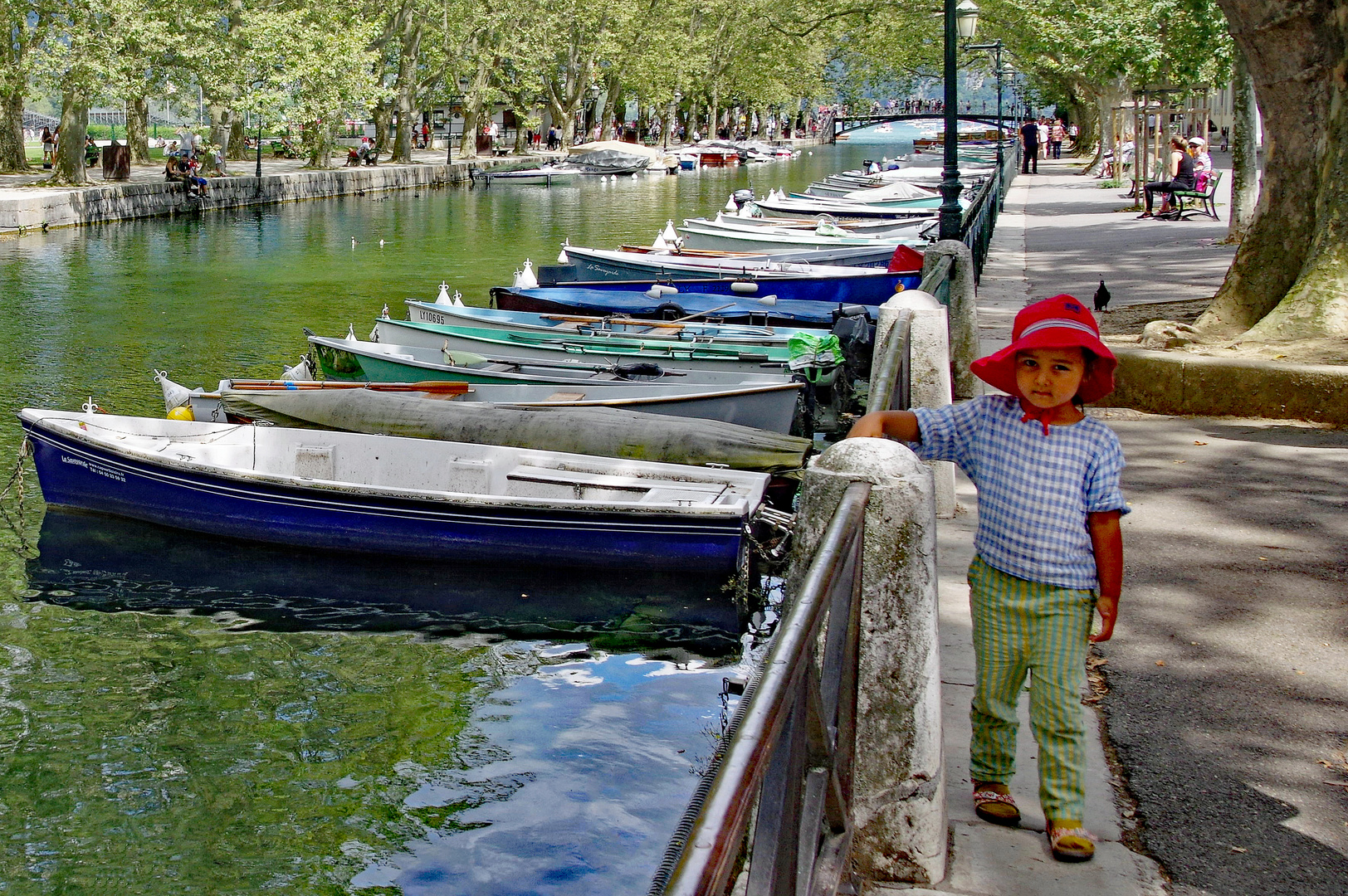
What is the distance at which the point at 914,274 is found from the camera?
712 inches

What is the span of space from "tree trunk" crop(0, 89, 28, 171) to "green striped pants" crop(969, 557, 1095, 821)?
45602 millimetres

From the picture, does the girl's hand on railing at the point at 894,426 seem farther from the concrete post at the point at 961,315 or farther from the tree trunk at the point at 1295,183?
the tree trunk at the point at 1295,183

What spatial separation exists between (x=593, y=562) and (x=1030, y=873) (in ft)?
20.6

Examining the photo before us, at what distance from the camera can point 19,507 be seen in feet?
39.6

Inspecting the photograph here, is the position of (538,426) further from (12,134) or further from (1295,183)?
(12,134)

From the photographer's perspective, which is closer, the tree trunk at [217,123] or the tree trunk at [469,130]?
the tree trunk at [217,123]

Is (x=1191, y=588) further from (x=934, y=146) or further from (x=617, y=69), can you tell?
A: (x=934, y=146)

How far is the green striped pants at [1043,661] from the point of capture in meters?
3.84

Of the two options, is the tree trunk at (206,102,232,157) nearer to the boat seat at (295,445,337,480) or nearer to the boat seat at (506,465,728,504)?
the boat seat at (295,445,337,480)

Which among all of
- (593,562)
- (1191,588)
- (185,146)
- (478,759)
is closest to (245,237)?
(185,146)

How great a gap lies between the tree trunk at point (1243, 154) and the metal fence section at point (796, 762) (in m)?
17.2

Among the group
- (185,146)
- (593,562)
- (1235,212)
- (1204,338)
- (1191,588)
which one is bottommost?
(593,562)

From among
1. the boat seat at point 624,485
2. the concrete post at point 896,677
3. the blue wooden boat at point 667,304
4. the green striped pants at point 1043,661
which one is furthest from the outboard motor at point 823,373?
the concrete post at point 896,677

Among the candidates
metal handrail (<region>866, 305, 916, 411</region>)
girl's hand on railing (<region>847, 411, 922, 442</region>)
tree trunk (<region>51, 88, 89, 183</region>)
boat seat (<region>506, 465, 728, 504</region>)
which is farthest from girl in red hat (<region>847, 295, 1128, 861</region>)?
tree trunk (<region>51, 88, 89, 183</region>)
